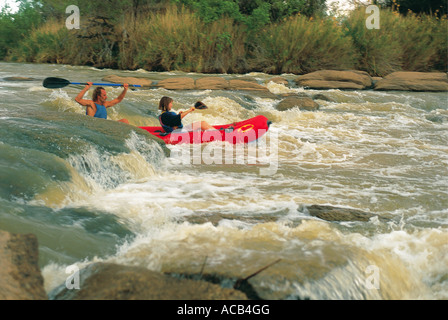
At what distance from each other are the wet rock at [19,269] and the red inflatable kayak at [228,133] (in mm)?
4182

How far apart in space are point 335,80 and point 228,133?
7.05 meters

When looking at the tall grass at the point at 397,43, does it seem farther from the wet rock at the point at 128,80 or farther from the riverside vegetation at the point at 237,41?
the wet rock at the point at 128,80

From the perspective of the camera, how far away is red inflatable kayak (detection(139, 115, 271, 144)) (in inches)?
252

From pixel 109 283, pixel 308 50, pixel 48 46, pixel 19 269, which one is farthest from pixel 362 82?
pixel 19 269

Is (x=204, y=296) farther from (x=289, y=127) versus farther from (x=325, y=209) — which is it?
(x=289, y=127)

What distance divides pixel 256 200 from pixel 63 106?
4.46m

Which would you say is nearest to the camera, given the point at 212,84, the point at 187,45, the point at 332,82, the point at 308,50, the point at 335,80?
the point at 212,84

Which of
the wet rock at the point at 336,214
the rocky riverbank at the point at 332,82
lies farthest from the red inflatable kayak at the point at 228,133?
the rocky riverbank at the point at 332,82

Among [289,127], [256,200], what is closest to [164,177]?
[256,200]

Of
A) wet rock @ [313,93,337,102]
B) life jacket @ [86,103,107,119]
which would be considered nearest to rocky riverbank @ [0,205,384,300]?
life jacket @ [86,103,107,119]

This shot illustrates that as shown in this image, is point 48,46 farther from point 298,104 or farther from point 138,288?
point 138,288

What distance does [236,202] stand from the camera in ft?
13.1
